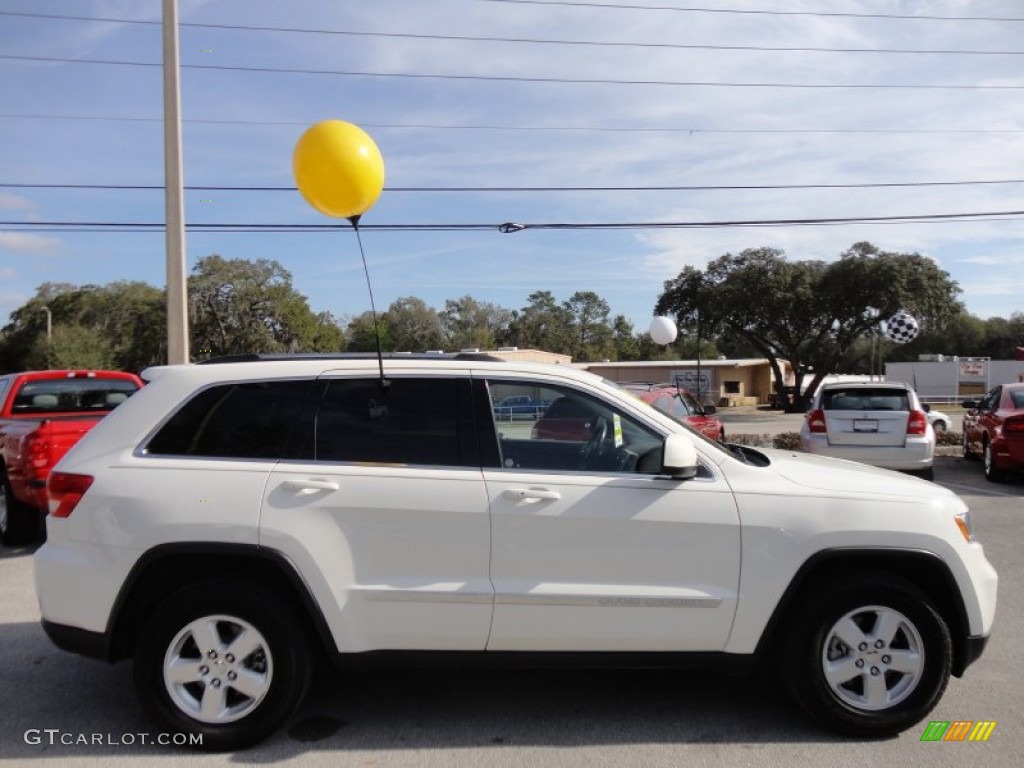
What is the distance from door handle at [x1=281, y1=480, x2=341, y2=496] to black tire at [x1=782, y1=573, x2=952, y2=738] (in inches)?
87.7

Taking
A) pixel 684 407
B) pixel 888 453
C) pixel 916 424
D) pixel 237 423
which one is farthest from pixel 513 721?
pixel 684 407

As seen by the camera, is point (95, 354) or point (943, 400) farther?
point (95, 354)

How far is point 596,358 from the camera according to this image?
3487 inches

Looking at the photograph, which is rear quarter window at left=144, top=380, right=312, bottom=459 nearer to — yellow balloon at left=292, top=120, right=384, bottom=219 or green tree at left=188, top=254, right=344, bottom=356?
yellow balloon at left=292, top=120, right=384, bottom=219

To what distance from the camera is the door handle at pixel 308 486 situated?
363 centimetres

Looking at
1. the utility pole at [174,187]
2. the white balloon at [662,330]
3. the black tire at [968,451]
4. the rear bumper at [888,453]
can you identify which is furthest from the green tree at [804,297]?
the utility pole at [174,187]

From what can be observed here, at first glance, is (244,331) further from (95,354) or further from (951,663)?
(951,663)

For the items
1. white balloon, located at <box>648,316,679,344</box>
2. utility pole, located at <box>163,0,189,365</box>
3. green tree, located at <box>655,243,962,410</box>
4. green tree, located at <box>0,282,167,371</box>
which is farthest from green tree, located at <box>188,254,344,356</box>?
utility pole, located at <box>163,0,189,365</box>

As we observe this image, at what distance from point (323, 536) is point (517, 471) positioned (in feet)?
3.02

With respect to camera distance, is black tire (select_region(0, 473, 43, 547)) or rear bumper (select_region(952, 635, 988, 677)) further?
black tire (select_region(0, 473, 43, 547))

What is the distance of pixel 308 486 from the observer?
→ 3627 mm

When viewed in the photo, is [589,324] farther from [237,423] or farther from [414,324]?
[237,423]

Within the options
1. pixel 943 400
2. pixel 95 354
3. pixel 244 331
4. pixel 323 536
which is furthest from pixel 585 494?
pixel 95 354

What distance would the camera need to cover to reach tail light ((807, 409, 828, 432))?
11227 mm
